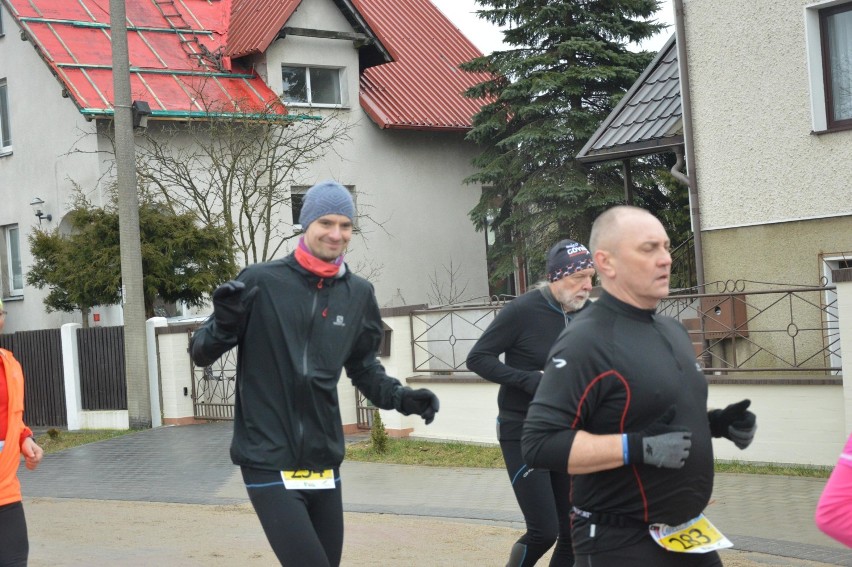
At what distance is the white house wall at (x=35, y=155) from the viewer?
24281 millimetres

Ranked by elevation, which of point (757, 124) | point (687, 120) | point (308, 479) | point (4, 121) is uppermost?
point (4, 121)

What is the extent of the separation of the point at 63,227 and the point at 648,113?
13642 mm

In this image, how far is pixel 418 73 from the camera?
2992cm

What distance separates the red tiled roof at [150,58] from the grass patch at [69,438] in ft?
22.2

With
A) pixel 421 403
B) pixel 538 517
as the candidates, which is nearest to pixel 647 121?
pixel 538 517

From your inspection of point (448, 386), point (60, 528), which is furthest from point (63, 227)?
point (60, 528)

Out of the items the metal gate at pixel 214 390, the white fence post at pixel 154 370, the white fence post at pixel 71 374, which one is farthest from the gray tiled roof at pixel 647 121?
the white fence post at pixel 71 374

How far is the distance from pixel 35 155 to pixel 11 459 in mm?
20897

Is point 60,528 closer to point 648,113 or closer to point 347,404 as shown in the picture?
point 347,404

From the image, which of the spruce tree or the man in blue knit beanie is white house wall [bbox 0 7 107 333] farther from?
the man in blue knit beanie

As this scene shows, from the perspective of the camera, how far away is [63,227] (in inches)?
979

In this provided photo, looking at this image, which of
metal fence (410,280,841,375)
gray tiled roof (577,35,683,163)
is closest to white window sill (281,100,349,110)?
gray tiled roof (577,35,683,163)

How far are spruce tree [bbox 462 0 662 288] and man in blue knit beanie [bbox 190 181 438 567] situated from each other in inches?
717

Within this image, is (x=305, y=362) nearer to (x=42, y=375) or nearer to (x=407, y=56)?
(x=42, y=375)
